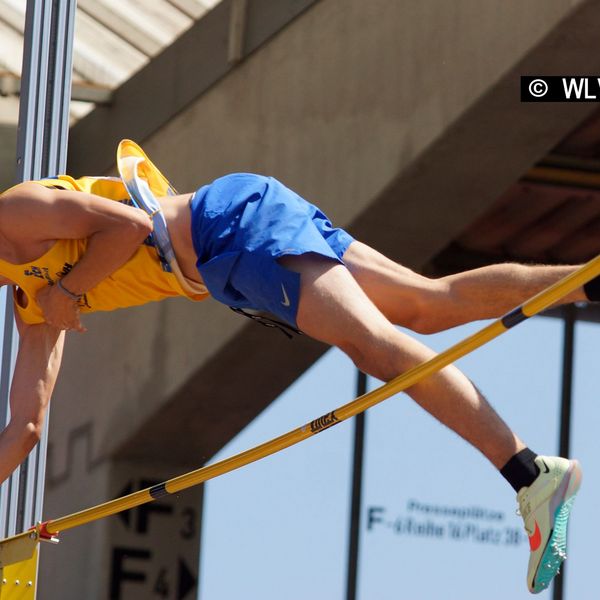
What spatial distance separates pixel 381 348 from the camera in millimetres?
3543

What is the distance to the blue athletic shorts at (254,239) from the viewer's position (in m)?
3.69

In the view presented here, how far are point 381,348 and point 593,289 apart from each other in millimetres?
490

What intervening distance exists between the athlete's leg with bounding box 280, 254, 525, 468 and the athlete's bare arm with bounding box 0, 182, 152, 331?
Result: 391mm

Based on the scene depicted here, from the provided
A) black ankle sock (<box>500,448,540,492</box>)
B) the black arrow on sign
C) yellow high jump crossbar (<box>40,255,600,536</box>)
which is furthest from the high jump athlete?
the black arrow on sign

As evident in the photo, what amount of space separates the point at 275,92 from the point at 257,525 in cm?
334

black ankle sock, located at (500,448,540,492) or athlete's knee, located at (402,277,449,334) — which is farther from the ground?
athlete's knee, located at (402,277,449,334)

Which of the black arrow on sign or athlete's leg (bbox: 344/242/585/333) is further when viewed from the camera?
the black arrow on sign

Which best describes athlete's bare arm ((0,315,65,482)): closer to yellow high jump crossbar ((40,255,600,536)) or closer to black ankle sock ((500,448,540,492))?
yellow high jump crossbar ((40,255,600,536))

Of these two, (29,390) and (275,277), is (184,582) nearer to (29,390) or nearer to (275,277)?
(29,390)

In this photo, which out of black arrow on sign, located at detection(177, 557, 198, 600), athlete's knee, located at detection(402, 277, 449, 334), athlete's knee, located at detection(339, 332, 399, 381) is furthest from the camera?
black arrow on sign, located at detection(177, 557, 198, 600)

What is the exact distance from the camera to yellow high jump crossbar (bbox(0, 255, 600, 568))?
3.13m

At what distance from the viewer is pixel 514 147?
6.49 meters

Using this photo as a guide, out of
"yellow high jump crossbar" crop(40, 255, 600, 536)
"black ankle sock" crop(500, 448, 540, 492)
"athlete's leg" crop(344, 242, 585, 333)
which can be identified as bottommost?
"black ankle sock" crop(500, 448, 540, 492)

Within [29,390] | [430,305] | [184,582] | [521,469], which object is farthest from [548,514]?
[184,582]
